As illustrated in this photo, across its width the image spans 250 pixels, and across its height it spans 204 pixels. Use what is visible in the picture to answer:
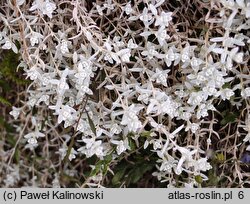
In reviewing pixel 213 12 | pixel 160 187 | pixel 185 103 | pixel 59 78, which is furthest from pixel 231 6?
pixel 160 187

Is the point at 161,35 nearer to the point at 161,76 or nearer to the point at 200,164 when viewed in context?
the point at 161,76

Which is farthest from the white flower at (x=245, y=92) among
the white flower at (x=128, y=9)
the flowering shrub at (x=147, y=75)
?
the white flower at (x=128, y=9)

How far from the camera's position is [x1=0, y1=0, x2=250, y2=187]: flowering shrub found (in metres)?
0.72

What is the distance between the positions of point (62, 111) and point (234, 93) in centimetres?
30

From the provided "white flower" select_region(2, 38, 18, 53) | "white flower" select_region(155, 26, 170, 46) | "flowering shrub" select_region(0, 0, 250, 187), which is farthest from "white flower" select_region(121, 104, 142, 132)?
"white flower" select_region(2, 38, 18, 53)

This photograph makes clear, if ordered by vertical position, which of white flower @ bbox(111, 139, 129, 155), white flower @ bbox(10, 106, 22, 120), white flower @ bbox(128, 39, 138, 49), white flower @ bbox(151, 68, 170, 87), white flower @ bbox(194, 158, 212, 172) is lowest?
white flower @ bbox(194, 158, 212, 172)

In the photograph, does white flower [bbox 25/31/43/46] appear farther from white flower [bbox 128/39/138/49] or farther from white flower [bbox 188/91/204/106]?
white flower [bbox 188/91/204/106]

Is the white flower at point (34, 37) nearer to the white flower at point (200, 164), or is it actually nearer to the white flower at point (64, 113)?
the white flower at point (64, 113)

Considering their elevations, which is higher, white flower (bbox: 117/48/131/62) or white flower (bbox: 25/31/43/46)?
white flower (bbox: 25/31/43/46)

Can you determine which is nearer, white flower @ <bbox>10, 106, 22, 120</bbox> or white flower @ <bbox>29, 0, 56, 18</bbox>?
white flower @ <bbox>29, 0, 56, 18</bbox>

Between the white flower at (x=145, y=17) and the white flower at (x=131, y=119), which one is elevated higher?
the white flower at (x=145, y=17)

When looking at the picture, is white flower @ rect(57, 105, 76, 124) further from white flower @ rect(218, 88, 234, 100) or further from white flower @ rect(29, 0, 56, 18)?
white flower @ rect(218, 88, 234, 100)

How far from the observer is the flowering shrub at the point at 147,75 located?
72 centimetres

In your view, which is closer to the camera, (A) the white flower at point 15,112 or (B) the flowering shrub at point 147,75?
(B) the flowering shrub at point 147,75
